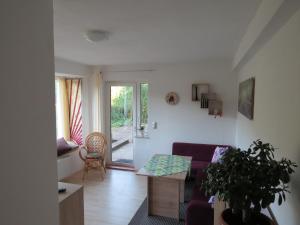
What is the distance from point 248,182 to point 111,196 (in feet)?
10.1

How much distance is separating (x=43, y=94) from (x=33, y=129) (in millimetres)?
200

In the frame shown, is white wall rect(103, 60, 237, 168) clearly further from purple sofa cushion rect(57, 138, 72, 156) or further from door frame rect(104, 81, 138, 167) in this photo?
purple sofa cushion rect(57, 138, 72, 156)

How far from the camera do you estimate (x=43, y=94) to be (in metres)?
1.19

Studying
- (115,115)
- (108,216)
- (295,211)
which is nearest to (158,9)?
(295,211)

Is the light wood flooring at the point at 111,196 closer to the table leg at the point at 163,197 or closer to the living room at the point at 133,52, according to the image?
the living room at the point at 133,52

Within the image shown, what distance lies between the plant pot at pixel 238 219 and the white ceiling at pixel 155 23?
142 centimetres

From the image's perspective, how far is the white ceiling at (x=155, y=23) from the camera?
5.28 feet

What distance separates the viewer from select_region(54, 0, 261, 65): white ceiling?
5.28ft

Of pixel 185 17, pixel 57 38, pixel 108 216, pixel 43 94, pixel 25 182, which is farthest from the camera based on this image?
pixel 108 216

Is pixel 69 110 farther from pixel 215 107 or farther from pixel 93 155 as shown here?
pixel 215 107

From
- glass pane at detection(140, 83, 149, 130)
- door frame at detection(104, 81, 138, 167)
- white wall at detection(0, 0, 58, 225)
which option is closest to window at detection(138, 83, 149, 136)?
glass pane at detection(140, 83, 149, 130)

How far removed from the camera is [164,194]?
10.3ft

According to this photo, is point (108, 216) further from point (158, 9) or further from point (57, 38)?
point (158, 9)

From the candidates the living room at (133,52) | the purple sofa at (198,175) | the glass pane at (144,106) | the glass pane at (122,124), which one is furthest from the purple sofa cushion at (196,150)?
the glass pane at (122,124)
